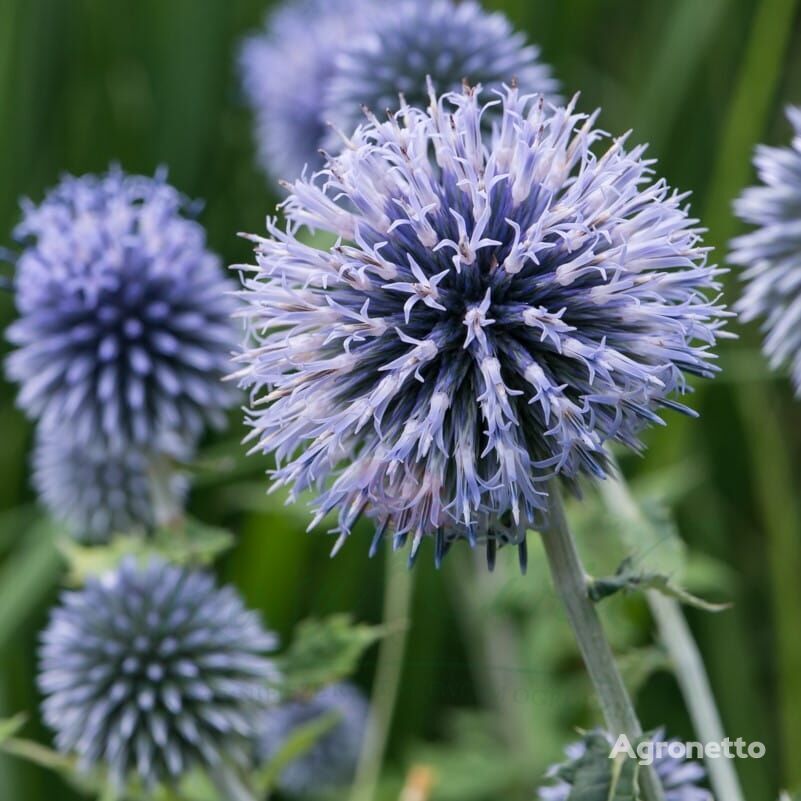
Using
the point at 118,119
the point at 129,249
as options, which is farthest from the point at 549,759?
the point at 118,119

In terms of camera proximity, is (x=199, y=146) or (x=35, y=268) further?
(x=199, y=146)

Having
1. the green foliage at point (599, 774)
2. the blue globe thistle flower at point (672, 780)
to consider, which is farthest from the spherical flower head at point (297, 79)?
the green foliage at point (599, 774)

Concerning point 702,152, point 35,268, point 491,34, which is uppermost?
point 702,152

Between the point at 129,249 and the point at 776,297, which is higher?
the point at 129,249

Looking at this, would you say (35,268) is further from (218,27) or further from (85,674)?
(218,27)

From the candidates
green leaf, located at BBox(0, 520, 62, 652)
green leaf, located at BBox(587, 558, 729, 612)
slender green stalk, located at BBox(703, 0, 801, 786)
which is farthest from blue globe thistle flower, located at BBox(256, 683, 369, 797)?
green leaf, located at BBox(587, 558, 729, 612)

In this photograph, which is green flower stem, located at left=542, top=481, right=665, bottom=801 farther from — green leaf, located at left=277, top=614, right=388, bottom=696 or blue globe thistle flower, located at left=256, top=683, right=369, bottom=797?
blue globe thistle flower, located at left=256, top=683, right=369, bottom=797
